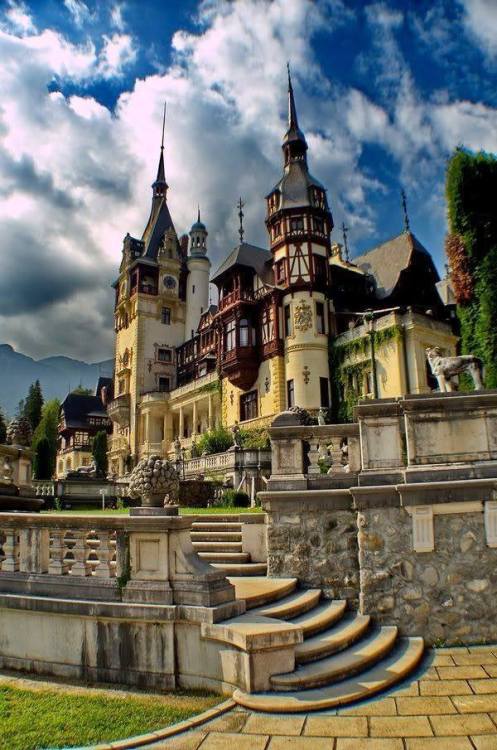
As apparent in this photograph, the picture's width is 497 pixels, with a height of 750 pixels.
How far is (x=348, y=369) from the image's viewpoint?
129ft

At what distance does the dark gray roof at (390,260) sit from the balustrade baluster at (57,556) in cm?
3993

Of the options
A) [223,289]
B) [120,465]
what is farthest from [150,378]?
[223,289]

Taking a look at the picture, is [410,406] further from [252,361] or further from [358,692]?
[252,361]

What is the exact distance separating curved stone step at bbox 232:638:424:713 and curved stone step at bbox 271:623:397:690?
0.26ft

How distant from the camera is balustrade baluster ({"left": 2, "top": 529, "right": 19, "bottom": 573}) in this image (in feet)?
26.1

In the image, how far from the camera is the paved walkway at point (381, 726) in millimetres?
5141

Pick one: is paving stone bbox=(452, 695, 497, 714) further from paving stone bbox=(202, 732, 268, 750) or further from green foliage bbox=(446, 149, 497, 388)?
green foliage bbox=(446, 149, 497, 388)

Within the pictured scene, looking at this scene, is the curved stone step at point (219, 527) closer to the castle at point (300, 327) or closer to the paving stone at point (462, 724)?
the paving stone at point (462, 724)

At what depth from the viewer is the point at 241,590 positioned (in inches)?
326

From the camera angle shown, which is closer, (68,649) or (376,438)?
(68,649)

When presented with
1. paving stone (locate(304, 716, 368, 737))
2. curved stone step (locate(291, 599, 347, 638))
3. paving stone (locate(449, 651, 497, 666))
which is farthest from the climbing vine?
paving stone (locate(304, 716, 368, 737))

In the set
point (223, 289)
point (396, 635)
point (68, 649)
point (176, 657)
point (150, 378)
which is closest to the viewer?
point (176, 657)

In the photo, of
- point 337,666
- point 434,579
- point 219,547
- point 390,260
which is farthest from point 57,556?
point 390,260

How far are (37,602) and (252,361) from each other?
1463 inches
